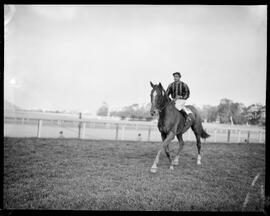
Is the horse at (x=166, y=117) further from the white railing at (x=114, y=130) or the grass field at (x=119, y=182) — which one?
the white railing at (x=114, y=130)

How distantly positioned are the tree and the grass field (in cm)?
114

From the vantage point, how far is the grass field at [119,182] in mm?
2701

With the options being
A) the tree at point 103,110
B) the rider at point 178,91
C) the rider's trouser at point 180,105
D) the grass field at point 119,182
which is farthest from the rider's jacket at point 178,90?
the tree at point 103,110

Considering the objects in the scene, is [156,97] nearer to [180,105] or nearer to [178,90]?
[178,90]

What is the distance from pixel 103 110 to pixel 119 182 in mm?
2356

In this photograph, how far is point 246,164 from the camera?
13.7ft

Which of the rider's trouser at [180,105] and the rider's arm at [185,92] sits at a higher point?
the rider's arm at [185,92]

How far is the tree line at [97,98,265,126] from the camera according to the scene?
166 inches

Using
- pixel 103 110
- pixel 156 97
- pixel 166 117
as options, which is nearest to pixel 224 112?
pixel 166 117

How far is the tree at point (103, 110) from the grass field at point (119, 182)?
1139 mm

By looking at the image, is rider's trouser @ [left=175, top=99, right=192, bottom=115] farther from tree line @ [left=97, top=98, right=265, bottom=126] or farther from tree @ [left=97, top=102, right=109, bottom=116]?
tree @ [left=97, top=102, right=109, bottom=116]

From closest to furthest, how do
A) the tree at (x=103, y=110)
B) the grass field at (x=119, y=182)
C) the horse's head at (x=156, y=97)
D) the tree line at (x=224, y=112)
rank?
the grass field at (x=119, y=182) → the horse's head at (x=156, y=97) → the tree line at (x=224, y=112) → the tree at (x=103, y=110)

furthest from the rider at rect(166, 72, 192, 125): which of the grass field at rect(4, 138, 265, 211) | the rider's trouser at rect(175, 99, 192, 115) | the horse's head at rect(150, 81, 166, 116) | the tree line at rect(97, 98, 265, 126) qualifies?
the grass field at rect(4, 138, 265, 211)
